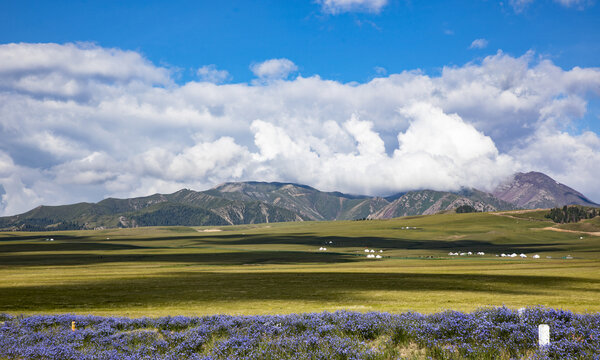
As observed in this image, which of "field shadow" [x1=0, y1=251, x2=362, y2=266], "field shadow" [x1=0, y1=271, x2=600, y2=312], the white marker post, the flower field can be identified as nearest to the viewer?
the white marker post

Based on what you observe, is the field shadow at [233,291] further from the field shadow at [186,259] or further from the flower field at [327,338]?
the field shadow at [186,259]

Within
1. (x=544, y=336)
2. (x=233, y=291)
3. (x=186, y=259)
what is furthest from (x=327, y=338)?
(x=186, y=259)

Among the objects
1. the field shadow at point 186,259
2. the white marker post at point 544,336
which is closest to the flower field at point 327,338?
the white marker post at point 544,336

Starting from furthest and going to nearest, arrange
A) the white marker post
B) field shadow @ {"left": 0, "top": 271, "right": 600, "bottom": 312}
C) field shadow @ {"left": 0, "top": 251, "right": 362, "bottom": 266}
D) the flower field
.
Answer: field shadow @ {"left": 0, "top": 251, "right": 362, "bottom": 266} < field shadow @ {"left": 0, "top": 271, "right": 600, "bottom": 312} < the flower field < the white marker post

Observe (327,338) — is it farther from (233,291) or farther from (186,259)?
(186,259)

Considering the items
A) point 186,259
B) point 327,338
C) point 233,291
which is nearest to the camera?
point 327,338

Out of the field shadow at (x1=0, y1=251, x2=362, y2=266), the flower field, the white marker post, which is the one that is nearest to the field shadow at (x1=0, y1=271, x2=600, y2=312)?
the flower field

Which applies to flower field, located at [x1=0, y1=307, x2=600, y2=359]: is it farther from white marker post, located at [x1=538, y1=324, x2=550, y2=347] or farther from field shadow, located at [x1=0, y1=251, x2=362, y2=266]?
field shadow, located at [x1=0, y1=251, x2=362, y2=266]

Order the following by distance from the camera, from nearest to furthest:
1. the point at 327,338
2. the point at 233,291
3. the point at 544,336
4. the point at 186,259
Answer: the point at 544,336
the point at 327,338
the point at 233,291
the point at 186,259

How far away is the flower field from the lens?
15602 mm

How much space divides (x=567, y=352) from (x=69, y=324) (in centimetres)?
2216

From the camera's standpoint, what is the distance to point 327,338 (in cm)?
1734

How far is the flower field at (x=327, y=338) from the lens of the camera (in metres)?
15.6

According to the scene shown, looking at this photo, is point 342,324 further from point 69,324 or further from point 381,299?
point 381,299
